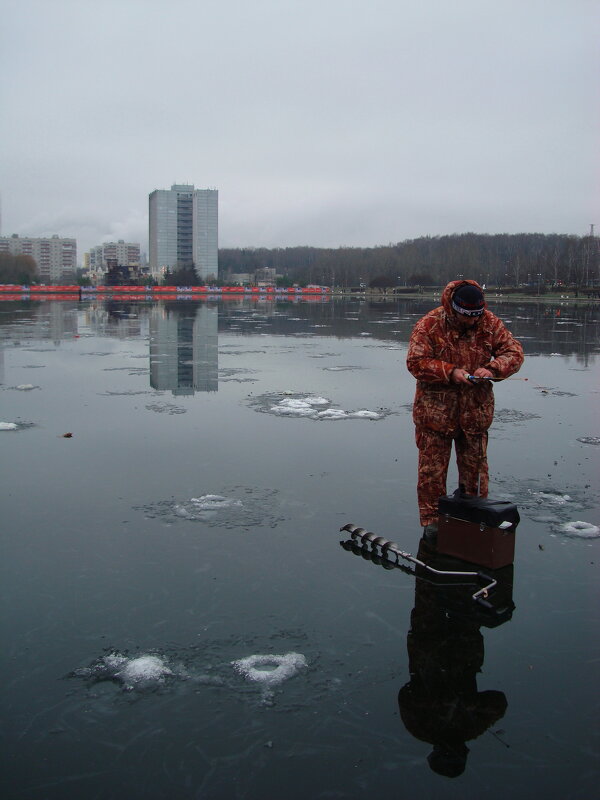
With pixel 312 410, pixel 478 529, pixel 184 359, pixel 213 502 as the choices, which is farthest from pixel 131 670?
pixel 184 359

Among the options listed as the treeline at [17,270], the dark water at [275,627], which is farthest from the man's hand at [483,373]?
the treeline at [17,270]

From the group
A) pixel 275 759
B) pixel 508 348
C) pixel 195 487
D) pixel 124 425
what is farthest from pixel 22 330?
pixel 275 759

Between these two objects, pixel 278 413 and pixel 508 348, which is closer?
pixel 508 348

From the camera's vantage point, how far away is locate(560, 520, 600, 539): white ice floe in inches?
228

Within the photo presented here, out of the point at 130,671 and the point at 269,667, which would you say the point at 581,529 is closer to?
the point at 269,667

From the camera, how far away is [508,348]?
5.75 m

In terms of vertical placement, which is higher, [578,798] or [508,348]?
[508,348]

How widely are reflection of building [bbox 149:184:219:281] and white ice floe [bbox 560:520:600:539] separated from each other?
571 feet

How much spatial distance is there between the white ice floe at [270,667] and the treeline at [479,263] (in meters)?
111

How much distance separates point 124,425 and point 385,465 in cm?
391

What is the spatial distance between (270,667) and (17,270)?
6062 inches

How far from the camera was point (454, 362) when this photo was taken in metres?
5.73

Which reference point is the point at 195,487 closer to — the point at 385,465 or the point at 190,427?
the point at 385,465

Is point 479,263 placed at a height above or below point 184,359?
above
